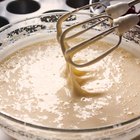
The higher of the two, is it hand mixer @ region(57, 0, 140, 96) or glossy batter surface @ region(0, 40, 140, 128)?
hand mixer @ region(57, 0, 140, 96)

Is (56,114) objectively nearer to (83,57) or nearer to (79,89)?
(79,89)

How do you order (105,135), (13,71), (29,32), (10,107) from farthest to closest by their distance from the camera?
1. (29,32)
2. (13,71)
3. (10,107)
4. (105,135)

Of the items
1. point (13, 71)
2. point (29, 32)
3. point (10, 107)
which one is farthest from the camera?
point (29, 32)

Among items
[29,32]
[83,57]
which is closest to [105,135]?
[83,57]

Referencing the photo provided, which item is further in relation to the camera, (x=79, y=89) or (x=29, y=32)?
(x=29, y=32)

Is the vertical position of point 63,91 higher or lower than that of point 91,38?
lower

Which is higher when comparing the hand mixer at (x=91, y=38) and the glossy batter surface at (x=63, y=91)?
the hand mixer at (x=91, y=38)
